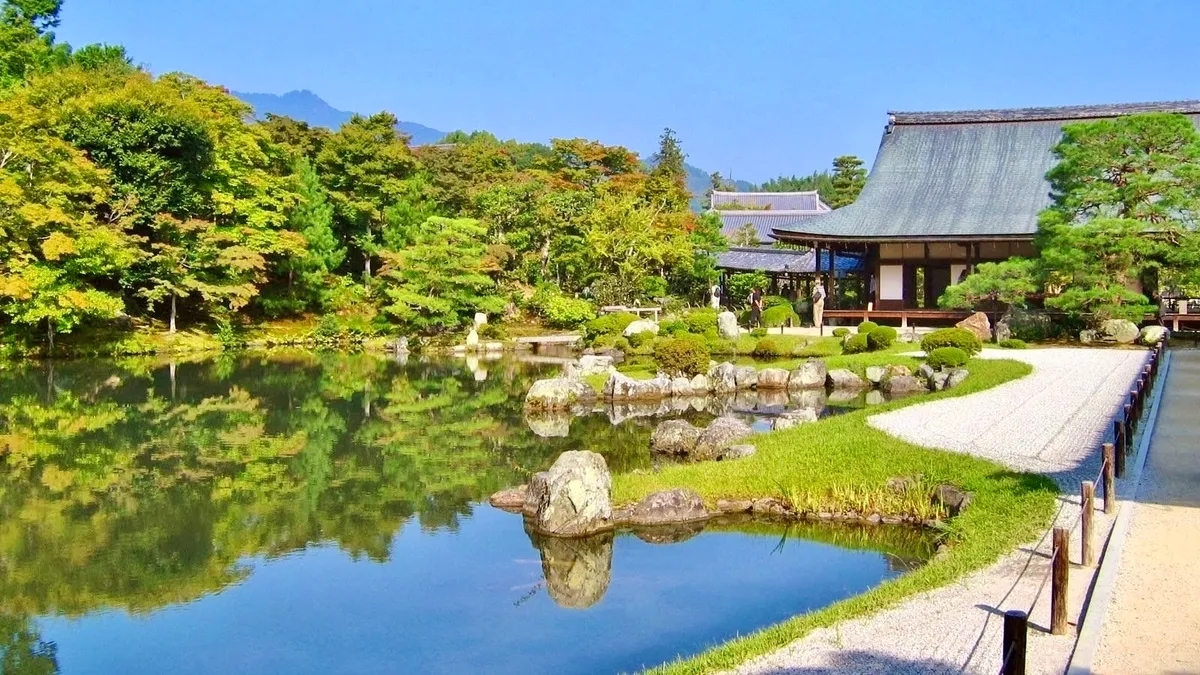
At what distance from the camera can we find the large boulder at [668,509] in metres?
9.73

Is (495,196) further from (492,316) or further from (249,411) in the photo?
(249,411)

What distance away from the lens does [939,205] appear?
2873cm

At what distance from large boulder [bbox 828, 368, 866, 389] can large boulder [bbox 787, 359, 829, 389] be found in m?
0.18

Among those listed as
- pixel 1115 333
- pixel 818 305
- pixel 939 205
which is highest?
pixel 939 205

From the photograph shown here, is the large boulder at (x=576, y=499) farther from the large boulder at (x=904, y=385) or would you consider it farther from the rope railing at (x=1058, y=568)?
the large boulder at (x=904, y=385)

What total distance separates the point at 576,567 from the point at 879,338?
1582 centimetres

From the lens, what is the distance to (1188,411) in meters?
12.6

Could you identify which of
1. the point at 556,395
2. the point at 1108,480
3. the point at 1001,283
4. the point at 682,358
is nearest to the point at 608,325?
the point at 682,358

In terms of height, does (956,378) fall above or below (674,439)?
above

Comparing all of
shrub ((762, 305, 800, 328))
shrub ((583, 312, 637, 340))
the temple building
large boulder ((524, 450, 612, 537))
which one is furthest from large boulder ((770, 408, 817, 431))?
the temple building

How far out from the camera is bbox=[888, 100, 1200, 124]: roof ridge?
29.7 meters

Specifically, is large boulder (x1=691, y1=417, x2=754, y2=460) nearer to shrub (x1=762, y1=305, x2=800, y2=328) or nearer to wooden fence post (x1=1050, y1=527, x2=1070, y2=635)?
wooden fence post (x1=1050, y1=527, x2=1070, y2=635)

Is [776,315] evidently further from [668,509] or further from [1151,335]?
A: [668,509]

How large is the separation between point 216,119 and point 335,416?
15.6 m
